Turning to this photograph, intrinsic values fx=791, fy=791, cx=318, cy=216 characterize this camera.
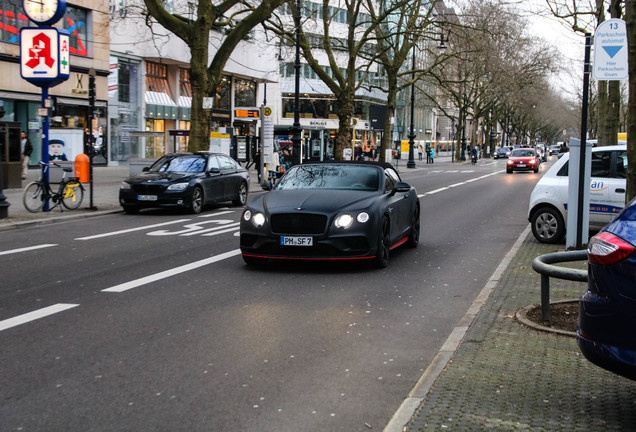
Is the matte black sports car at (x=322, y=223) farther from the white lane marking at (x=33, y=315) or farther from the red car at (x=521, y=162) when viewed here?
the red car at (x=521, y=162)

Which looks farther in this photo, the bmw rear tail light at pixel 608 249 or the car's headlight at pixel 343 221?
the car's headlight at pixel 343 221

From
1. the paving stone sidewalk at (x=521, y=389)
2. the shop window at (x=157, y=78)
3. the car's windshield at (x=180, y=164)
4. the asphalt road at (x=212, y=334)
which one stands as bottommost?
the asphalt road at (x=212, y=334)

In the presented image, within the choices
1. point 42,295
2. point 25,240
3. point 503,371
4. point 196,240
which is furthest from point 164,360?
point 25,240

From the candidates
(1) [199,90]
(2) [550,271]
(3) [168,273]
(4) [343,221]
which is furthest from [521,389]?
(1) [199,90]

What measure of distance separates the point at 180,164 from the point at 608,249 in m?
16.7

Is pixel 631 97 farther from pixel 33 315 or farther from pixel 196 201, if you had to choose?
pixel 196 201

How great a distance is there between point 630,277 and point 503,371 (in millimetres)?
1668

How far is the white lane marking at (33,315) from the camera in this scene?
7.09m

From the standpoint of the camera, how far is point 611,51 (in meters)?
9.22

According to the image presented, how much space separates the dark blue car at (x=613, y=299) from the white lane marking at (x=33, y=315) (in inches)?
197

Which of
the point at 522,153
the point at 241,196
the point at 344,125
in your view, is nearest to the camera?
the point at 241,196

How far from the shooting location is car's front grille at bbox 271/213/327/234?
10086 mm

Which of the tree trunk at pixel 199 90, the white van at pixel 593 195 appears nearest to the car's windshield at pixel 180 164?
the tree trunk at pixel 199 90

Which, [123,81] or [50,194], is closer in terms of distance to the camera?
[50,194]
